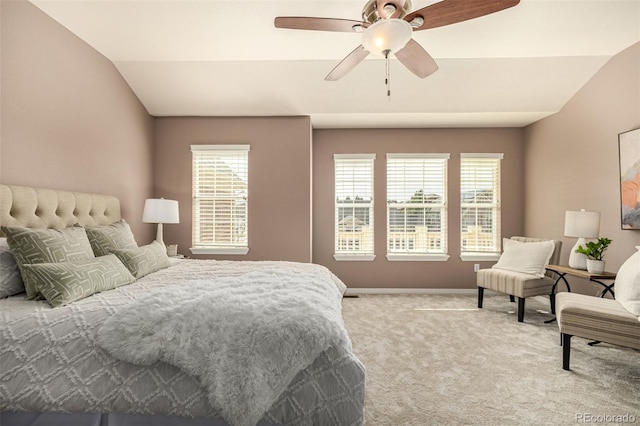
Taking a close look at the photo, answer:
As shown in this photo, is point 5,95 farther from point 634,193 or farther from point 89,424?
point 634,193

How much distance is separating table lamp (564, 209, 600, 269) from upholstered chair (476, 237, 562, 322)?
0.36 m

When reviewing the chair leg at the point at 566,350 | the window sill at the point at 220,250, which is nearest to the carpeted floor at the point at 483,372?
the chair leg at the point at 566,350

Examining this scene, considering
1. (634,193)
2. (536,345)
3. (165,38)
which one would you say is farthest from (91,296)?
(634,193)

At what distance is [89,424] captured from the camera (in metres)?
1.31

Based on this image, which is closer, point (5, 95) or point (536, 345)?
point (5, 95)

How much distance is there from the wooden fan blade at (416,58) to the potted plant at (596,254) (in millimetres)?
2416

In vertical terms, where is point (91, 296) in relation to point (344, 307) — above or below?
above

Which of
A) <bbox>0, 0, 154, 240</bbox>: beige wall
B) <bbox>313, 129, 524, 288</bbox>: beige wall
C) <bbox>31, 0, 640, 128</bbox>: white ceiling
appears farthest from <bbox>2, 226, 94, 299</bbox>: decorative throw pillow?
<bbox>313, 129, 524, 288</bbox>: beige wall

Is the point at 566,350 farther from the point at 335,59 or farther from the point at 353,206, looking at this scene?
the point at 335,59

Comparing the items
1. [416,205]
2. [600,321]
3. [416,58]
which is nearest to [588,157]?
[416,205]

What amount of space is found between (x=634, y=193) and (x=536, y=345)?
1715 mm

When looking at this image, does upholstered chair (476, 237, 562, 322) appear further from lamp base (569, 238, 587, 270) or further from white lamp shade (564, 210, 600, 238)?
white lamp shade (564, 210, 600, 238)

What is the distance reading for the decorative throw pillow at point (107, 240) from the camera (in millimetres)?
Answer: 2309

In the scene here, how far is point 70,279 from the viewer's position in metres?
1.66
